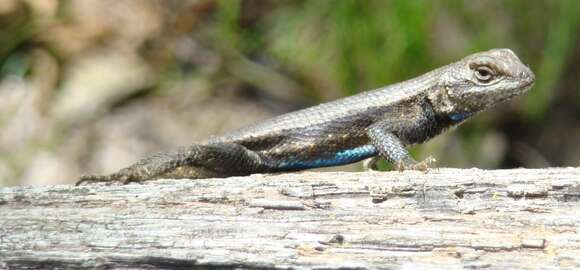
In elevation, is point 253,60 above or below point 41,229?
above

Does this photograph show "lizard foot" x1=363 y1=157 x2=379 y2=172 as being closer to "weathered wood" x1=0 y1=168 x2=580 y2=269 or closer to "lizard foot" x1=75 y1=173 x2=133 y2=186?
"weathered wood" x1=0 y1=168 x2=580 y2=269

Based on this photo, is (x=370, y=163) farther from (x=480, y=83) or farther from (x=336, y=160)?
(x=480, y=83)

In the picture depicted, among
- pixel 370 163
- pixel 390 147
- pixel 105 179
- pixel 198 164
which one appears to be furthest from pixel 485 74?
pixel 105 179

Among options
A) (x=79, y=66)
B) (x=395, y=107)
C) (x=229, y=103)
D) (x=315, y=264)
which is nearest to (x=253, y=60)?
(x=229, y=103)

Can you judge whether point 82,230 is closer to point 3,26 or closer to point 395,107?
point 395,107

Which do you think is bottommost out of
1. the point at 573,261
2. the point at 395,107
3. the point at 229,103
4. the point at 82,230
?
the point at 573,261

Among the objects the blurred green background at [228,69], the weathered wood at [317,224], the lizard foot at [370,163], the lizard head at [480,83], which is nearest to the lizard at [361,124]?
the lizard head at [480,83]

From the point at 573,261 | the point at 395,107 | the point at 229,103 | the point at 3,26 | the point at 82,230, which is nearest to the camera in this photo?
the point at 573,261

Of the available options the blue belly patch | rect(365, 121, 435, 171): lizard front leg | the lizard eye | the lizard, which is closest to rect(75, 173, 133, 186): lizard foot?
the lizard
